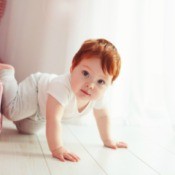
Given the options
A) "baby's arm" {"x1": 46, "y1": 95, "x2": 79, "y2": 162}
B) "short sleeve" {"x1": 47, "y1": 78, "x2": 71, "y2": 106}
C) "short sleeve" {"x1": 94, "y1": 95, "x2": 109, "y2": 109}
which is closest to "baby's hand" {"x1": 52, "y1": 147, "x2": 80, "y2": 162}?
"baby's arm" {"x1": 46, "y1": 95, "x2": 79, "y2": 162}

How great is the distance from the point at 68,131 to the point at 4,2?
0.73 m

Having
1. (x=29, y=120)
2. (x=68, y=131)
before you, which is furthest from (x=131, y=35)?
(x=29, y=120)

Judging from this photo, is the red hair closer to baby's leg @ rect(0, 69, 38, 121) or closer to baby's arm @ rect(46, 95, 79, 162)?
baby's arm @ rect(46, 95, 79, 162)

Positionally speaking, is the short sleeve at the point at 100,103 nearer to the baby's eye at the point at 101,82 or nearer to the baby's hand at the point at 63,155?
the baby's eye at the point at 101,82

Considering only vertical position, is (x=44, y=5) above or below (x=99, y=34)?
above

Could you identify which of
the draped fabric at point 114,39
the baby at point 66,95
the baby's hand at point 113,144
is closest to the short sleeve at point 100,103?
the baby at point 66,95

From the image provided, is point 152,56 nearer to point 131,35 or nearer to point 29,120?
point 131,35

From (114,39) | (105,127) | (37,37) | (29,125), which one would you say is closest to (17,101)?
(29,125)

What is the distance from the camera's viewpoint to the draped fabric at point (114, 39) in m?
1.62

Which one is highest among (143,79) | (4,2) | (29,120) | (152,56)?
(4,2)

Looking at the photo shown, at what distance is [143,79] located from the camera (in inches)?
67.1

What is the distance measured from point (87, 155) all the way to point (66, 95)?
7.7 inches

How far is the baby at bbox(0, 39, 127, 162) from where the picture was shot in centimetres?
95

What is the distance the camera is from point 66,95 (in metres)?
1.01
